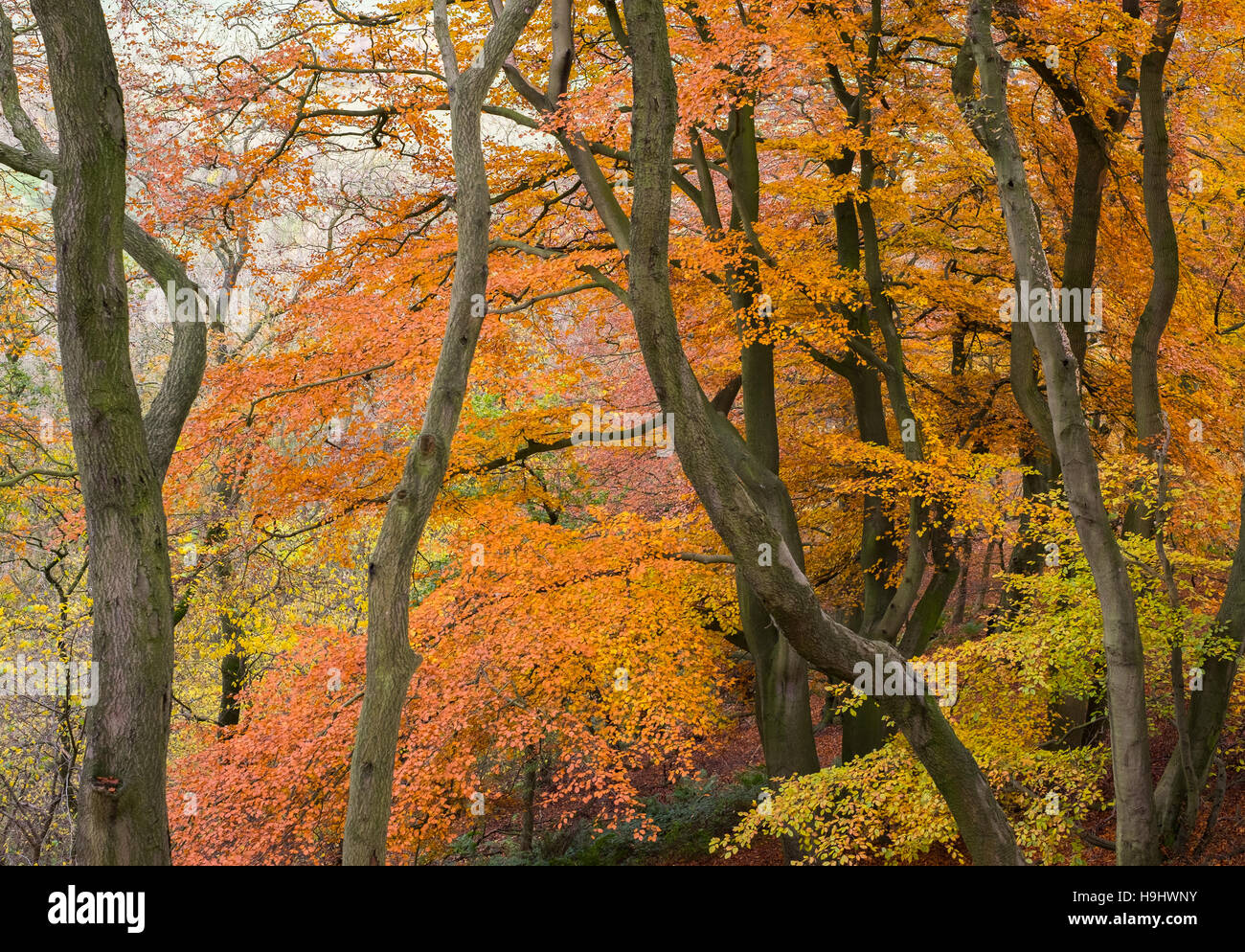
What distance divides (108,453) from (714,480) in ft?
9.59

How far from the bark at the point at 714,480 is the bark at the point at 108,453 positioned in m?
2.40

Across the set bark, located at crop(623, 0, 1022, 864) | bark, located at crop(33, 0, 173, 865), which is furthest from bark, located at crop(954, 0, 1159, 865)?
bark, located at crop(33, 0, 173, 865)

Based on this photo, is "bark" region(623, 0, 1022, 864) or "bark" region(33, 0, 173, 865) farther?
"bark" region(623, 0, 1022, 864)

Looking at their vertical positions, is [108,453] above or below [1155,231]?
below

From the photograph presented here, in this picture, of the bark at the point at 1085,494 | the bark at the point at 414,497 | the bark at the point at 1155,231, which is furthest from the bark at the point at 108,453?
the bark at the point at 1155,231

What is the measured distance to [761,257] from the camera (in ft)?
29.6

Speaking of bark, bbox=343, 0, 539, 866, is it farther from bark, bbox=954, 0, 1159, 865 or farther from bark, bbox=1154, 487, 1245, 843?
bark, bbox=1154, 487, 1245, 843

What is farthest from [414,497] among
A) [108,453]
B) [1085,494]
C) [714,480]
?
[1085,494]

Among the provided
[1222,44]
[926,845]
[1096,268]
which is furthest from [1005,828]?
[1222,44]

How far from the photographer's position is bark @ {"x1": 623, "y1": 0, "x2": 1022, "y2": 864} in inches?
173

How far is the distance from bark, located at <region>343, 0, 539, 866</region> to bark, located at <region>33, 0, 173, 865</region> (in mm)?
990

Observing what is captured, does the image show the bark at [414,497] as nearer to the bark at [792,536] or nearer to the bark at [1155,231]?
A: the bark at [792,536]

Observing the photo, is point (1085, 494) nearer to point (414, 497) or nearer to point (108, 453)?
point (414, 497)

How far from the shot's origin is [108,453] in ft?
12.9
